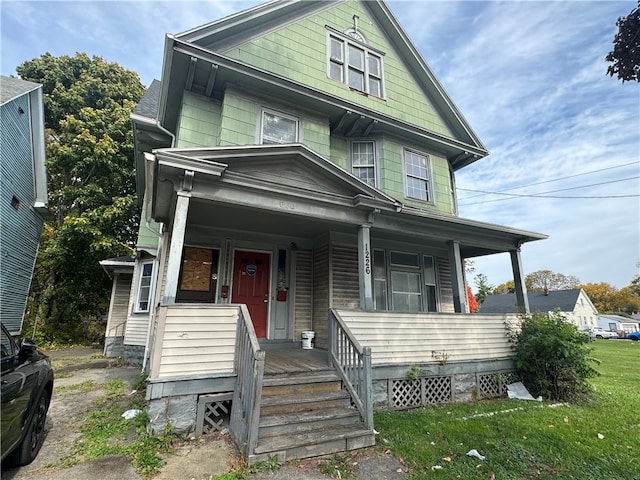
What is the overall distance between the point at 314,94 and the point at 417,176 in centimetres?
366

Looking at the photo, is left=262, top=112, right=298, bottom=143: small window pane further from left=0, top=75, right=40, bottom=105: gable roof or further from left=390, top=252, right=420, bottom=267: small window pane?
left=0, top=75, right=40, bottom=105: gable roof

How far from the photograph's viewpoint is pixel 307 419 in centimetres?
410

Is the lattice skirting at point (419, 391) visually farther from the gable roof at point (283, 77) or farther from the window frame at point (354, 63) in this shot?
the window frame at point (354, 63)

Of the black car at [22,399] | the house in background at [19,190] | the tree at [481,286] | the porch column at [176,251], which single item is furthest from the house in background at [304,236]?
the tree at [481,286]

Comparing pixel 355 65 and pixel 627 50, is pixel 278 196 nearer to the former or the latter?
pixel 627 50

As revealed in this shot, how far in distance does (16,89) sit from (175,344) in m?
13.1

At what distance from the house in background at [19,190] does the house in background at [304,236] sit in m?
4.49

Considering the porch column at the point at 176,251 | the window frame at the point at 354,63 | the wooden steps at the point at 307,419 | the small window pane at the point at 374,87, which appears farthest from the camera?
the small window pane at the point at 374,87

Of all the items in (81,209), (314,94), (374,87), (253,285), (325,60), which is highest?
(325,60)

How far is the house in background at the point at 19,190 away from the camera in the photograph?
1061cm

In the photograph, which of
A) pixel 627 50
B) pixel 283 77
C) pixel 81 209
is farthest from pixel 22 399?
pixel 81 209

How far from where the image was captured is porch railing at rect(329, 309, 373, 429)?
4441 mm

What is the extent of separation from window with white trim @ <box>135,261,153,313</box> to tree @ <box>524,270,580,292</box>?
3142 inches

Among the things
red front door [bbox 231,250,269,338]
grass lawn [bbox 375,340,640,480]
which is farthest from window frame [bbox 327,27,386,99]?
grass lawn [bbox 375,340,640,480]
